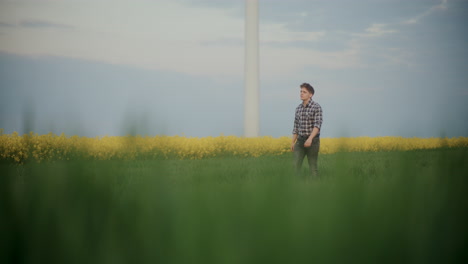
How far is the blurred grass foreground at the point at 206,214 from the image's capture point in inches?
27.3

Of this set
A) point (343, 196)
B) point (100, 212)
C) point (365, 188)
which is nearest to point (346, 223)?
point (343, 196)

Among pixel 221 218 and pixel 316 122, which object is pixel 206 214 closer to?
pixel 221 218

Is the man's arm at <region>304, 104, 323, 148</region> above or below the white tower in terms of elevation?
below

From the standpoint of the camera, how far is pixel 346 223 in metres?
0.74

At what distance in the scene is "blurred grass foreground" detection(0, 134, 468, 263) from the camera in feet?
2.28

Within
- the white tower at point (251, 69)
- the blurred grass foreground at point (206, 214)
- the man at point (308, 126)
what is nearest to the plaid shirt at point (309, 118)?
the man at point (308, 126)

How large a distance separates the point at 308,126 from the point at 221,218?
5.69 m

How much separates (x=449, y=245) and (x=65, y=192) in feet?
2.76

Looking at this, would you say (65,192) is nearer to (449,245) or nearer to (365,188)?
(365,188)

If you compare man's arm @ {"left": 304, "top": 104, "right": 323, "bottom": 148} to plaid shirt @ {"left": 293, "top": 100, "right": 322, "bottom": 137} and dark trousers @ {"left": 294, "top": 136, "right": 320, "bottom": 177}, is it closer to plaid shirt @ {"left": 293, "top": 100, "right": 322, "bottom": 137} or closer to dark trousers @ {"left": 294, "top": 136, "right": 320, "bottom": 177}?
plaid shirt @ {"left": 293, "top": 100, "right": 322, "bottom": 137}

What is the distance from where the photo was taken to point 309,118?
6.27m

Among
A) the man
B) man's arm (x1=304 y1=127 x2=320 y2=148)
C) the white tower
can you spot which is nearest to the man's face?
the man

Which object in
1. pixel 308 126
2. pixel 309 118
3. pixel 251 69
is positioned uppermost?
pixel 251 69

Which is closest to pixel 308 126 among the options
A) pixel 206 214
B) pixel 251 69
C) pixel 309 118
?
pixel 309 118
